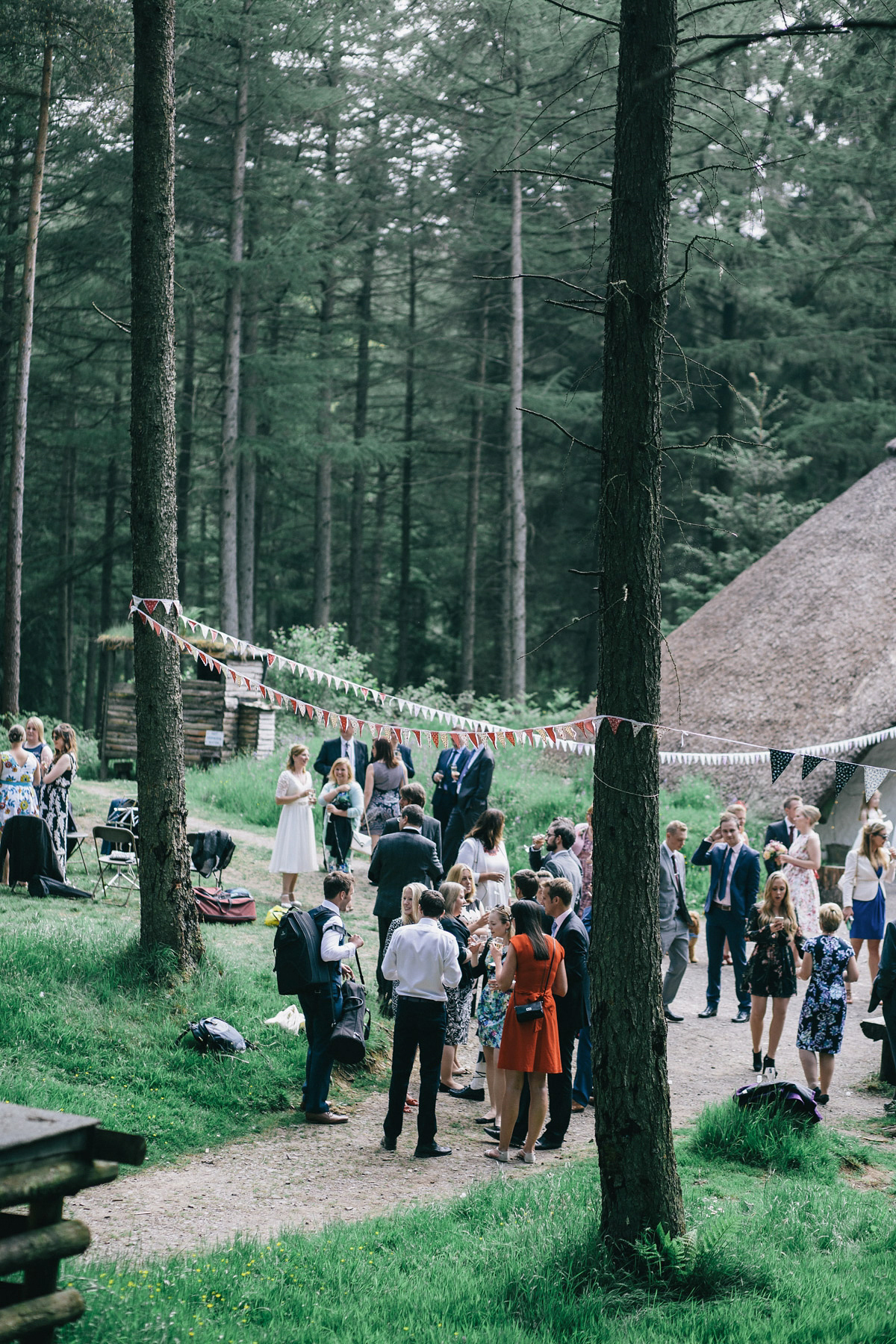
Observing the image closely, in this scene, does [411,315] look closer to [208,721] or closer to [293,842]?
[208,721]

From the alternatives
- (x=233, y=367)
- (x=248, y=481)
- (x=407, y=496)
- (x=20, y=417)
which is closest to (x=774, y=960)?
(x=20, y=417)

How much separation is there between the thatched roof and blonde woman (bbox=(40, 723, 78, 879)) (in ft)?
22.6

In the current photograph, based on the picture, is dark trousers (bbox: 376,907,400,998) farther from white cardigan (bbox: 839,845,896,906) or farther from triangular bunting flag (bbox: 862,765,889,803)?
triangular bunting flag (bbox: 862,765,889,803)

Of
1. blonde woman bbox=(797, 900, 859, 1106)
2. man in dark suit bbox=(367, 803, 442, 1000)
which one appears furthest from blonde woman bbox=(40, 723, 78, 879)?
blonde woman bbox=(797, 900, 859, 1106)

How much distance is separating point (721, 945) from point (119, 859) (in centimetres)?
627

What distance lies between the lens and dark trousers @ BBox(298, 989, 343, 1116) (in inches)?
297

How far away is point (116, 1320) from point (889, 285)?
26.6 metres

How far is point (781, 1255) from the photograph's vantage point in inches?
216

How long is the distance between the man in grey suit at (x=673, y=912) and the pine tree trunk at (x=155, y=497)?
3937 millimetres

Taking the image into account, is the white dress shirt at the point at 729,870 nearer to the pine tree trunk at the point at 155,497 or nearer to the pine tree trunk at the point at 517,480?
the pine tree trunk at the point at 155,497

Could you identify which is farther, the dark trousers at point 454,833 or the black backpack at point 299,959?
the dark trousers at point 454,833

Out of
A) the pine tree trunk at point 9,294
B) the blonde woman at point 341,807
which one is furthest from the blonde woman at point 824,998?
the pine tree trunk at point 9,294

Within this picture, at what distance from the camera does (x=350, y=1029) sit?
309 inches

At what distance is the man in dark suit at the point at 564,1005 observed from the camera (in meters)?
7.58
